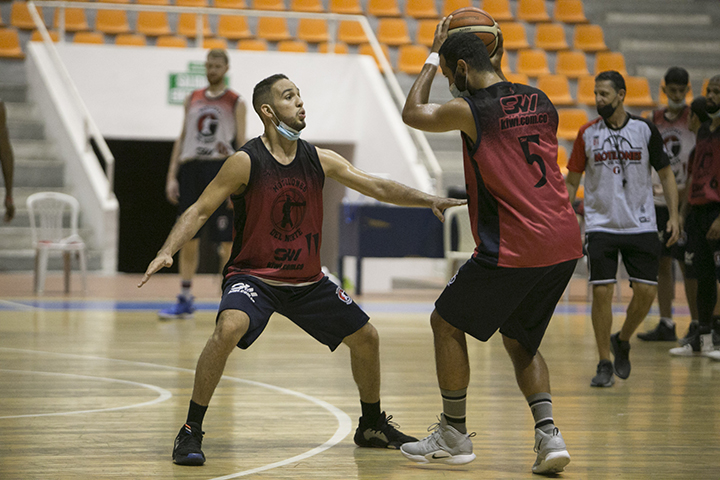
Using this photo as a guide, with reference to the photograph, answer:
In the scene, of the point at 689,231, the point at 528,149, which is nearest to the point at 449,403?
the point at 528,149

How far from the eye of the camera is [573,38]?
15898mm

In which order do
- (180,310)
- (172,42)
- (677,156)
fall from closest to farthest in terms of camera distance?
(677,156) → (180,310) → (172,42)

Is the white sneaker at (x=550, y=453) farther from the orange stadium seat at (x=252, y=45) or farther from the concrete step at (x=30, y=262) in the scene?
the orange stadium seat at (x=252, y=45)

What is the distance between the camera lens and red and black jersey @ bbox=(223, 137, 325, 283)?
3.40 m

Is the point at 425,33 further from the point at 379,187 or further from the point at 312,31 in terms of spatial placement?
the point at 379,187

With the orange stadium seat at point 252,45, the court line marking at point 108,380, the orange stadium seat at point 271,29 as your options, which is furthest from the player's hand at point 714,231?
the orange stadium seat at point 271,29

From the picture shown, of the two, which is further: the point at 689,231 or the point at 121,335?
the point at 121,335

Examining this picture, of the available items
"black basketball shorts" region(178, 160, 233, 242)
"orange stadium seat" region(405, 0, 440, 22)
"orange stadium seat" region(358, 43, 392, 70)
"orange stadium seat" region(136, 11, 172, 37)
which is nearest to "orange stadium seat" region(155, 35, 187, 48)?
"orange stadium seat" region(136, 11, 172, 37)

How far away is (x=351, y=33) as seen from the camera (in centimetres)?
1506

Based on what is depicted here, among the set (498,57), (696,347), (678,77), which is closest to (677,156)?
(678,77)

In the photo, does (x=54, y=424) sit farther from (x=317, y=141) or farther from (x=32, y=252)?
(x=317, y=141)

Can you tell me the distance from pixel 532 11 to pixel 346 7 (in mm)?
3276

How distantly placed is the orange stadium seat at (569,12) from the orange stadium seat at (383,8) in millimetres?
2850

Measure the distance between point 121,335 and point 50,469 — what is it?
3608 mm
